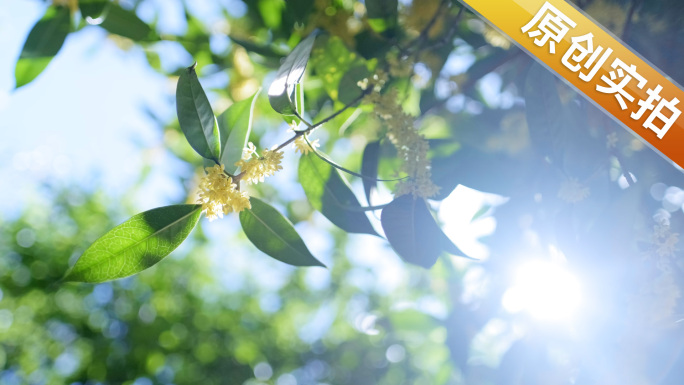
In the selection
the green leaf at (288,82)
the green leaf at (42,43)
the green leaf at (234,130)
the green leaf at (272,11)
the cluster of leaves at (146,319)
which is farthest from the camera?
the cluster of leaves at (146,319)

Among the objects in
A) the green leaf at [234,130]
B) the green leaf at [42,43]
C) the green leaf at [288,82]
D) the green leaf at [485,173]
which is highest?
the green leaf at [288,82]

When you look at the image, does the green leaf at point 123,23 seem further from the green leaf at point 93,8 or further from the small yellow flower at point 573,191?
the small yellow flower at point 573,191

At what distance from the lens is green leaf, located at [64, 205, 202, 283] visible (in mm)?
645

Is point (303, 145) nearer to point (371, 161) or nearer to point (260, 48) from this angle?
point (371, 161)

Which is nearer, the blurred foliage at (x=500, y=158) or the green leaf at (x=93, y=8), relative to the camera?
the blurred foliage at (x=500, y=158)

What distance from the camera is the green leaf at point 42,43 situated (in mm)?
944

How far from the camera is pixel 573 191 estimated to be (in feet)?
2.90

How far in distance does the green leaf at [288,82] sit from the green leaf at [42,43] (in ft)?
1.97

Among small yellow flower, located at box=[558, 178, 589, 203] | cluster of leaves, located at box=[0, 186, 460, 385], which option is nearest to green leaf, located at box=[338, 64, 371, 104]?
small yellow flower, located at box=[558, 178, 589, 203]

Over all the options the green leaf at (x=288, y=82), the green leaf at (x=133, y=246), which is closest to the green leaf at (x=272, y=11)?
the green leaf at (x=288, y=82)

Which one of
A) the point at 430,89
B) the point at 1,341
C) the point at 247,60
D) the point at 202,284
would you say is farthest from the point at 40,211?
the point at 430,89

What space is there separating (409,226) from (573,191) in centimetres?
35

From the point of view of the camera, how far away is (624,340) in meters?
0.85

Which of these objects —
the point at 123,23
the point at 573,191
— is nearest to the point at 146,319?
the point at 123,23
